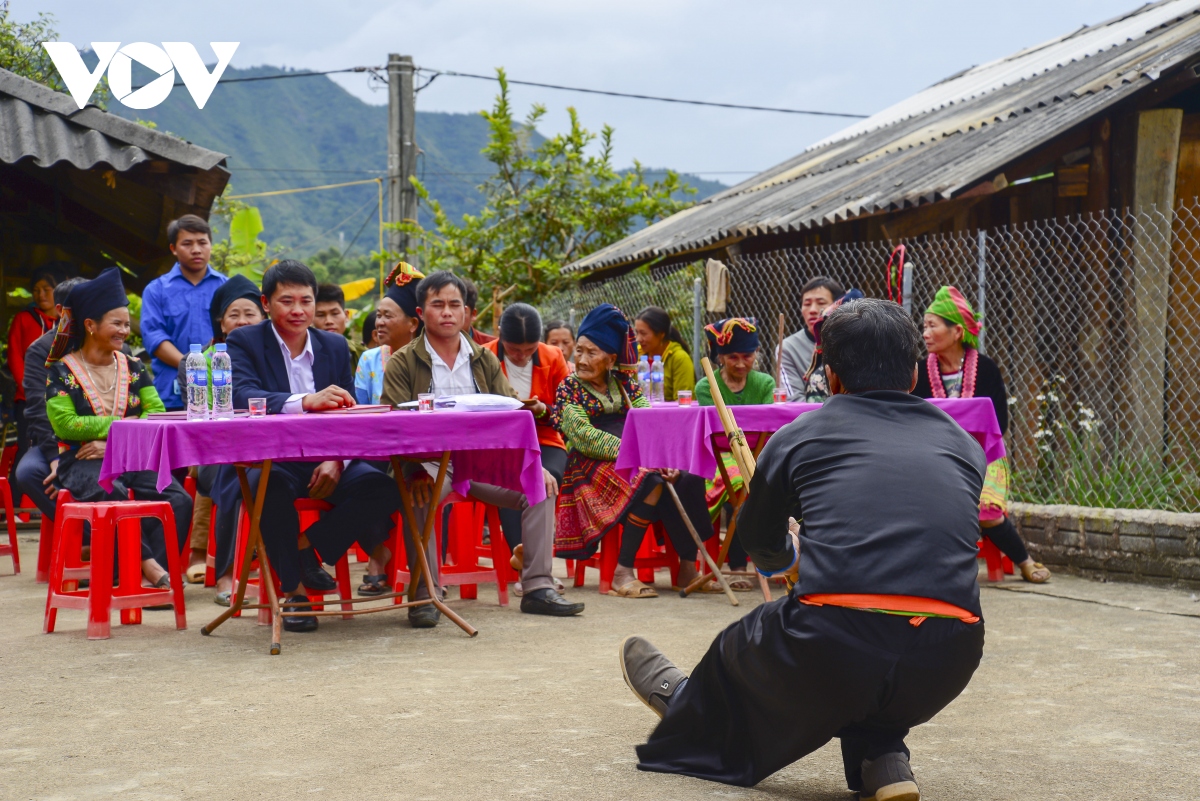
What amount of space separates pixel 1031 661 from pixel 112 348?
16.3ft

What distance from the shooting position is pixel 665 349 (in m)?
8.42

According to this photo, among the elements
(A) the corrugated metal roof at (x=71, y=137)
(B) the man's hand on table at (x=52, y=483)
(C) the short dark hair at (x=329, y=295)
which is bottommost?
(B) the man's hand on table at (x=52, y=483)

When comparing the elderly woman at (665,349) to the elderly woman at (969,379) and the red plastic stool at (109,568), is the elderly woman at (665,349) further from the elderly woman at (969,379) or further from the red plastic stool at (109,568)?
the red plastic stool at (109,568)

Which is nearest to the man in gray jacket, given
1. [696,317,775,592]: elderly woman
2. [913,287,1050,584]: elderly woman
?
[696,317,775,592]: elderly woman

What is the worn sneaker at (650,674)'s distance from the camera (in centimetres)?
341

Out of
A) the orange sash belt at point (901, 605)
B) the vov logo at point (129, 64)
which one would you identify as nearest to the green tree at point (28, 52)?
the vov logo at point (129, 64)

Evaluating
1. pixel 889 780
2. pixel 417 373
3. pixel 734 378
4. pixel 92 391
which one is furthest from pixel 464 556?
pixel 889 780

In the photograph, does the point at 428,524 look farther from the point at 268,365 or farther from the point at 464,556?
the point at 268,365

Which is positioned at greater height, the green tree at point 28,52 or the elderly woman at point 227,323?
the green tree at point 28,52

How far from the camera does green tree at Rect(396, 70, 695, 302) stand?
18219 millimetres

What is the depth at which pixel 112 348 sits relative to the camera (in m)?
6.38

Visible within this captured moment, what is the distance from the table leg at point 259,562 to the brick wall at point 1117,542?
4818mm

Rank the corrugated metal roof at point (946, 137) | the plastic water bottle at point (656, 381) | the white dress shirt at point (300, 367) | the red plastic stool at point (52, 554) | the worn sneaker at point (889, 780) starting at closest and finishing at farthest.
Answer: the worn sneaker at point (889, 780) → the white dress shirt at point (300, 367) → the red plastic stool at point (52, 554) → the plastic water bottle at point (656, 381) → the corrugated metal roof at point (946, 137)

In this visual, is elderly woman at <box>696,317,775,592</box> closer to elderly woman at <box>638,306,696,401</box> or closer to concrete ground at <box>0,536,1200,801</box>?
concrete ground at <box>0,536,1200,801</box>
